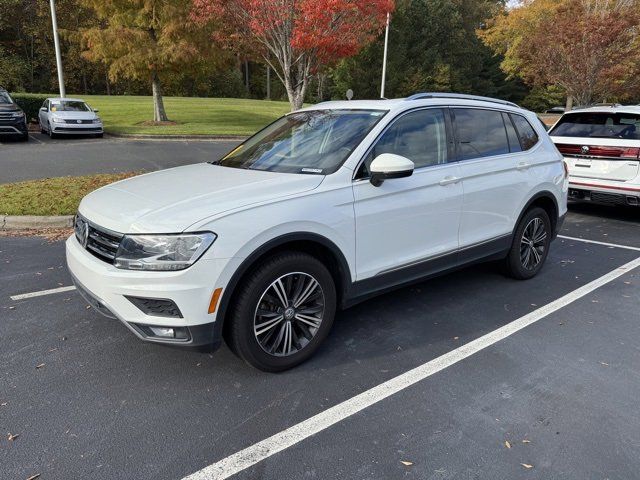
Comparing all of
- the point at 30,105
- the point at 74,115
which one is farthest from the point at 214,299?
the point at 30,105

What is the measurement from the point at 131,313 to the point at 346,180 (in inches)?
64.7

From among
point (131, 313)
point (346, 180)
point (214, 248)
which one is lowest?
point (131, 313)

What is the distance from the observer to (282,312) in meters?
3.36

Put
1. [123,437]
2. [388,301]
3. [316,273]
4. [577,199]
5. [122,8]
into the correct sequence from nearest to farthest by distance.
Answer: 1. [123,437]
2. [316,273]
3. [388,301]
4. [577,199]
5. [122,8]

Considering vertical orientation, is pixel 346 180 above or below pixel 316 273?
above

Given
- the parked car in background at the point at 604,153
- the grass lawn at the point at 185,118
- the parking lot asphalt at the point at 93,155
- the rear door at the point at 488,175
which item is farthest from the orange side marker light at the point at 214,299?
the grass lawn at the point at 185,118

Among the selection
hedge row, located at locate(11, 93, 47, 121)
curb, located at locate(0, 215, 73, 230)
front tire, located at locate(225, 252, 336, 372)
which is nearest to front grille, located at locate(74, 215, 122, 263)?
front tire, located at locate(225, 252, 336, 372)

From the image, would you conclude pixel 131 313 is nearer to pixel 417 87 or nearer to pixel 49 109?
pixel 49 109

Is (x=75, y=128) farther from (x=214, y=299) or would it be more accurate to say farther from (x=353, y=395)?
(x=353, y=395)

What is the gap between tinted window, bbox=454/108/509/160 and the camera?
14.6 feet

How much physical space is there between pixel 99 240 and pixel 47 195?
5601mm

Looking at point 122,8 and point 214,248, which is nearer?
point 214,248

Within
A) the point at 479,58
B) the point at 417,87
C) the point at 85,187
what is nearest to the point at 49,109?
the point at 85,187

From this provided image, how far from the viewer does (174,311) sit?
116 inches
